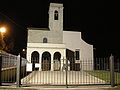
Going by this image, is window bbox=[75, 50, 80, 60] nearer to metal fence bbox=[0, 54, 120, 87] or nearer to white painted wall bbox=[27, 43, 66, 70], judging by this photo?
white painted wall bbox=[27, 43, 66, 70]

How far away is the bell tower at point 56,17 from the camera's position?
34.9 metres

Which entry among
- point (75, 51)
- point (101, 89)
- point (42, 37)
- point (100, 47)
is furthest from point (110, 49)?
point (101, 89)

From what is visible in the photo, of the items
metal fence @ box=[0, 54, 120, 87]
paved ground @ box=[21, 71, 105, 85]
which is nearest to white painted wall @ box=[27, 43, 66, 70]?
metal fence @ box=[0, 54, 120, 87]

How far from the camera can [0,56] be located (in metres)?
10.7

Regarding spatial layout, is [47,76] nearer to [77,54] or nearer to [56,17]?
[77,54]

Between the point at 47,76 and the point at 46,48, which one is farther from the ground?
the point at 46,48

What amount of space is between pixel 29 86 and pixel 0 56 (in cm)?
244

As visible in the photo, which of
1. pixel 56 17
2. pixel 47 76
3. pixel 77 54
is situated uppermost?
pixel 56 17

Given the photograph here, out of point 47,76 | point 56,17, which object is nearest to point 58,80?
point 47,76

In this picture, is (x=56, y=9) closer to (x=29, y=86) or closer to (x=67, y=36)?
(x=67, y=36)

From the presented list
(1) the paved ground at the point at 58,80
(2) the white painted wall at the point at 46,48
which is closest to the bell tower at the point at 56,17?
(2) the white painted wall at the point at 46,48

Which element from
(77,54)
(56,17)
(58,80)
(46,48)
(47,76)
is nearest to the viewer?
(58,80)

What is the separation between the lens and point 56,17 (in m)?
35.2

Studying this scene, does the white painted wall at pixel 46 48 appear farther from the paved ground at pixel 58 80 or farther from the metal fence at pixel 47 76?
the paved ground at pixel 58 80
